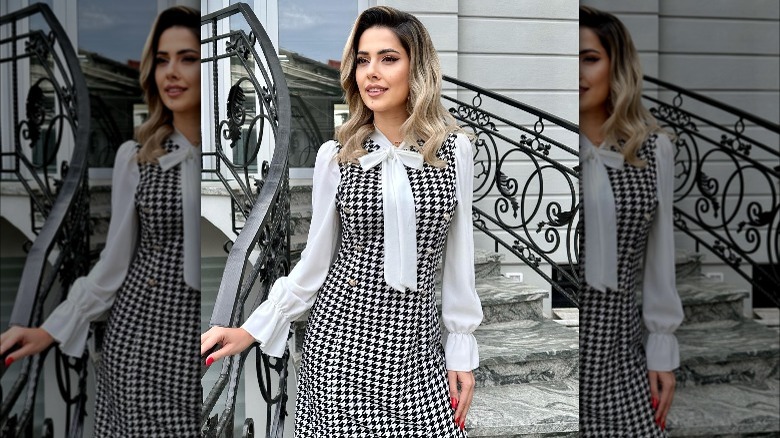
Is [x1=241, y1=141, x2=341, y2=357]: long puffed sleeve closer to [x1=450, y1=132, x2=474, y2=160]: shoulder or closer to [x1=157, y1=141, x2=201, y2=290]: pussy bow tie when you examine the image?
[x1=450, y1=132, x2=474, y2=160]: shoulder

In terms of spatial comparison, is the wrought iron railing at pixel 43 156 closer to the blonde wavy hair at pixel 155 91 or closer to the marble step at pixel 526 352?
the blonde wavy hair at pixel 155 91

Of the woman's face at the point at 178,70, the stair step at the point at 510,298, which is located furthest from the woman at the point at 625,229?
the stair step at the point at 510,298

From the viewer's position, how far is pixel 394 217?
48.6 inches

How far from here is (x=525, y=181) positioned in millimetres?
1590

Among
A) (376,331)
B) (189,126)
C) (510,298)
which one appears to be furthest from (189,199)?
(510,298)

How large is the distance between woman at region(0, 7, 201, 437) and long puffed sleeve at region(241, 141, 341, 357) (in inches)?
19.3

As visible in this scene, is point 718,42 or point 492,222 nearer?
point 718,42

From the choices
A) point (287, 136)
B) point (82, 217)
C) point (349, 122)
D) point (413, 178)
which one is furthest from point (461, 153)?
point (82, 217)

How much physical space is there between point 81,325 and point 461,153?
83 centimetres

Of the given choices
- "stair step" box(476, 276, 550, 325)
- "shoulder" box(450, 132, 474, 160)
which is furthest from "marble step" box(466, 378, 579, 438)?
"shoulder" box(450, 132, 474, 160)

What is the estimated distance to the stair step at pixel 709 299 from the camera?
394 mm

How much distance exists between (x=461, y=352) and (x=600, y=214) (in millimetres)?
902

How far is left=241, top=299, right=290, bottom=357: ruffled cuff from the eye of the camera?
130 cm

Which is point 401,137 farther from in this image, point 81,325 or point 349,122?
point 81,325
